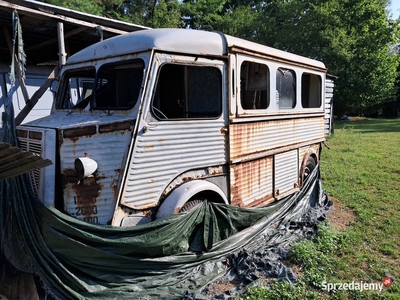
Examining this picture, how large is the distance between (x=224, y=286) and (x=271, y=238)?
3.81 ft

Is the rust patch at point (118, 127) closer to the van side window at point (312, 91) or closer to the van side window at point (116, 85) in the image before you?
the van side window at point (116, 85)

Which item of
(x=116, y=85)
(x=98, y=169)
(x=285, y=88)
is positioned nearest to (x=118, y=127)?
(x=98, y=169)

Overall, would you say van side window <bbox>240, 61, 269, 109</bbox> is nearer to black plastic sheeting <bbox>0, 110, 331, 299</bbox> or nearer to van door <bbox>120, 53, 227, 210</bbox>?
van door <bbox>120, 53, 227, 210</bbox>

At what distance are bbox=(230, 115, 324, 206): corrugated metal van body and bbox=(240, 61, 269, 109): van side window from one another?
0.29 metres

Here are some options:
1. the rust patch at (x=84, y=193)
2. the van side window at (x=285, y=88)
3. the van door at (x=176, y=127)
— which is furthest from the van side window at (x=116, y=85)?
the van side window at (x=285, y=88)

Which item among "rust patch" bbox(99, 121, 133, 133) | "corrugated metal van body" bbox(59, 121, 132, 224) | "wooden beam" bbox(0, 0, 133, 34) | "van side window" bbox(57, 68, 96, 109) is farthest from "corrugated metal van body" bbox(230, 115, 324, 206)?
"wooden beam" bbox(0, 0, 133, 34)

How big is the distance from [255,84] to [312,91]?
233cm

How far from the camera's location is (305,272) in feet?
12.2

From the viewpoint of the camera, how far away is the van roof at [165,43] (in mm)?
3467

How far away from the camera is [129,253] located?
3.07 meters

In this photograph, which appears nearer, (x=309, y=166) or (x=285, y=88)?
(x=285, y=88)

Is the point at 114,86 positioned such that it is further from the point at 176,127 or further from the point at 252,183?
the point at 252,183

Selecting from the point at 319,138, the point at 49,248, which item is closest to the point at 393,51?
the point at 319,138

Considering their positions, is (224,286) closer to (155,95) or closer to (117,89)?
(155,95)
